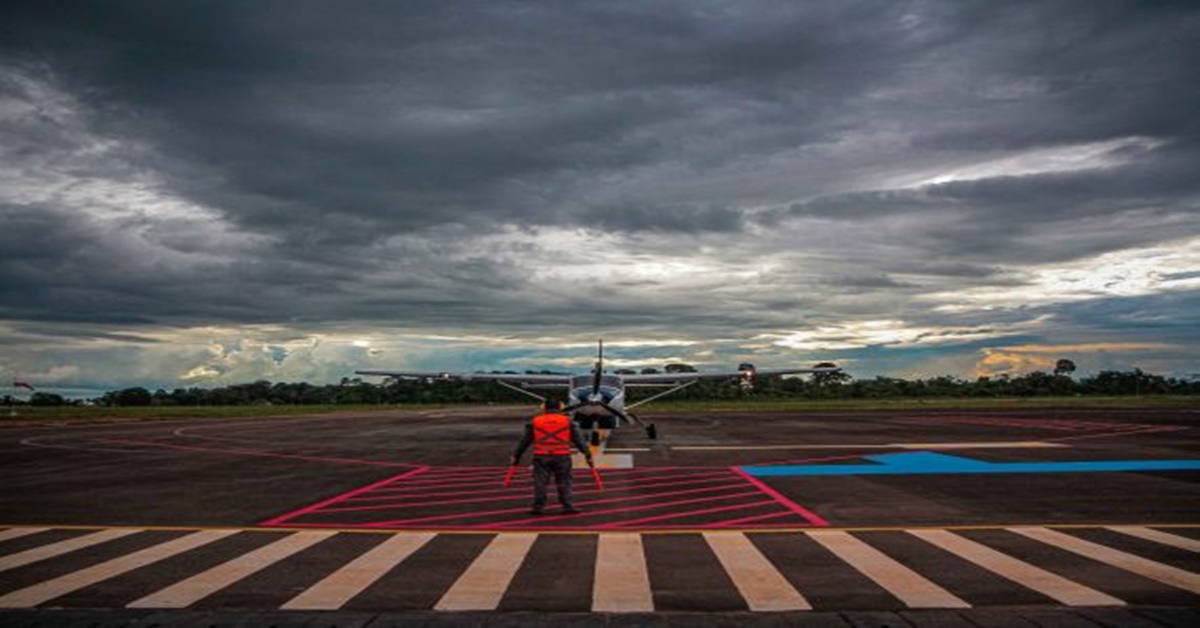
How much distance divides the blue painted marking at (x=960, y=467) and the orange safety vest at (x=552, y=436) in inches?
258

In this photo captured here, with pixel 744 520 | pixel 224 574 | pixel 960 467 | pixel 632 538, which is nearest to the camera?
pixel 224 574

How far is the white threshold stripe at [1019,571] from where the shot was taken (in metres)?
6.98

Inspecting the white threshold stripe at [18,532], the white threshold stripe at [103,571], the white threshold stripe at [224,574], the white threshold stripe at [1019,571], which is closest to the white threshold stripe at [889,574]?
the white threshold stripe at [1019,571]

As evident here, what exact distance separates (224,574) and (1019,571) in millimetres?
8738

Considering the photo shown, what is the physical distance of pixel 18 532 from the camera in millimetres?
10805

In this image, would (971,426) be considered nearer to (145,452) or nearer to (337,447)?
(337,447)

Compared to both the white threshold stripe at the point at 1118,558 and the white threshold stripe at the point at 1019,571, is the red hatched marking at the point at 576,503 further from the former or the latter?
the white threshold stripe at the point at 1118,558

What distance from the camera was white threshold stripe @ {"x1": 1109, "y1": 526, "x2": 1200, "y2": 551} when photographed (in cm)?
934

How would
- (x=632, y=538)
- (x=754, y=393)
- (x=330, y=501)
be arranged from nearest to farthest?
1. (x=632, y=538)
2. (x=330, y=501)
3. (x=754, y=393)

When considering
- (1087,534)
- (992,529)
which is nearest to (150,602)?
(992,529)

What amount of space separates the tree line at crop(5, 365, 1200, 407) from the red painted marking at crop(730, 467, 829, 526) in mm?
65714

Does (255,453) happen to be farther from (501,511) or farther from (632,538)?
(632,538)

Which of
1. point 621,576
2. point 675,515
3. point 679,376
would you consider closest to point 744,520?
point 675,515

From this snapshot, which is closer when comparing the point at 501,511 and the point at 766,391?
the point at 501,511
